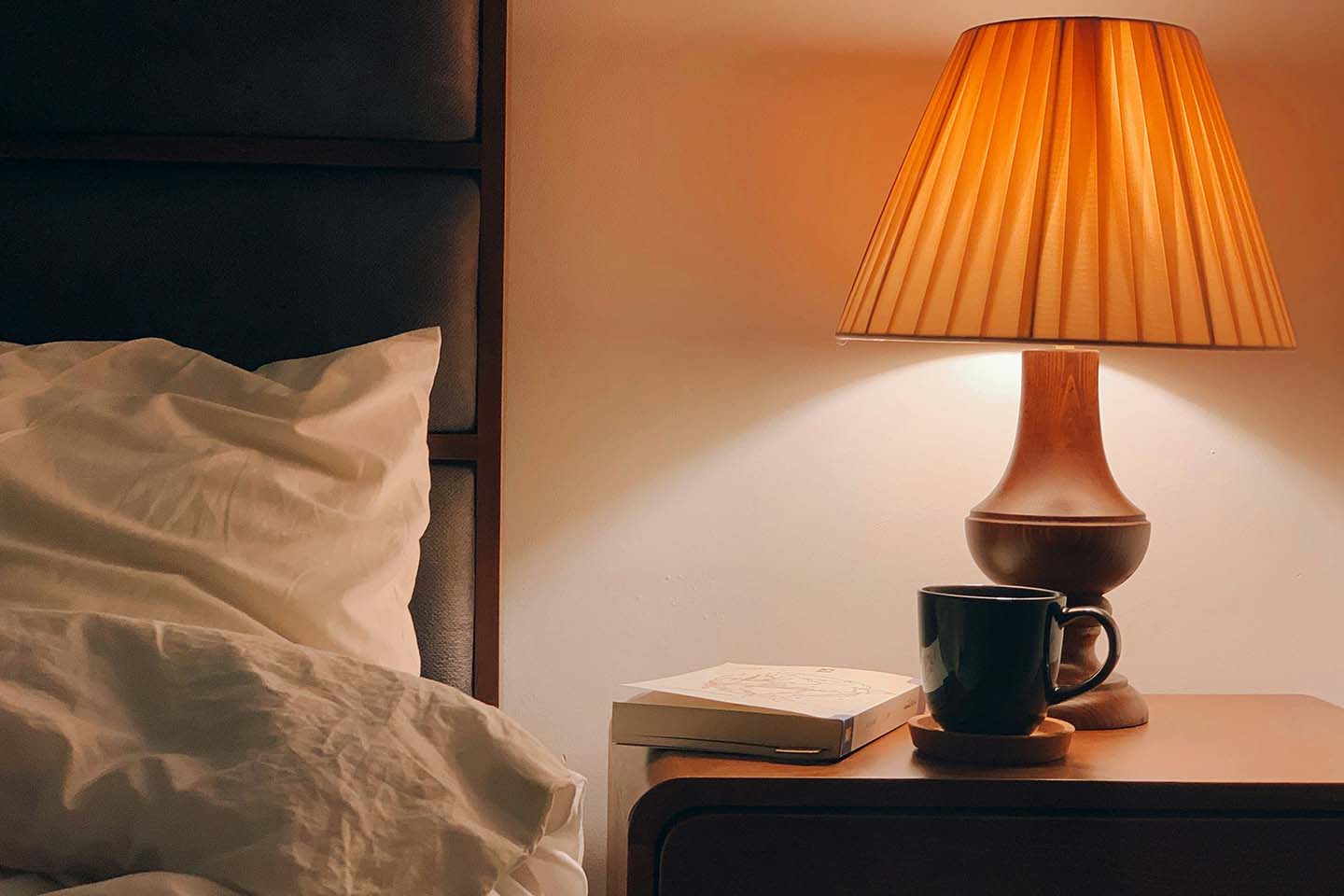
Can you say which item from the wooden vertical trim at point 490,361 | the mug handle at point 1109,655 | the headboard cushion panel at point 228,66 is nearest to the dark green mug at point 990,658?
the mug handle at point 1109,655

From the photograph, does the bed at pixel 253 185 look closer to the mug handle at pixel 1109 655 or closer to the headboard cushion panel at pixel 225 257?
the headboard cushion panel at pixel 225 257

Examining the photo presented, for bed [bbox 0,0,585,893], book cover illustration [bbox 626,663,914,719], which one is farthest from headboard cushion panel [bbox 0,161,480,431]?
book cover illustration [bbox 626,663,914,719]

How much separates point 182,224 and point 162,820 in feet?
2.17

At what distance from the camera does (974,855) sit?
0.87 m

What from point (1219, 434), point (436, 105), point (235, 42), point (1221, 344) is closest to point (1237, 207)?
point (1221, 344)

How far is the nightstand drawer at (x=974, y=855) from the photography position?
2.84 ft

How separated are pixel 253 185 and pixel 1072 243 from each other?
700mm

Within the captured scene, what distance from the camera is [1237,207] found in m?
1.07

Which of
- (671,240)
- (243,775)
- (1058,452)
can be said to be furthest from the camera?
(671,240)

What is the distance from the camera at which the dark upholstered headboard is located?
1.14 metres

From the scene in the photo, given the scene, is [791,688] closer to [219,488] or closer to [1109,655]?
[1109,655]

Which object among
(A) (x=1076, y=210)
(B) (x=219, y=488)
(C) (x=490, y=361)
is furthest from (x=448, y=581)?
(A) (x=1076, y=210)

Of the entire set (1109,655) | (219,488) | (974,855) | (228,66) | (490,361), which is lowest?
(974,855)

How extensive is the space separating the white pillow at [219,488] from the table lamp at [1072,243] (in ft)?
1.33
